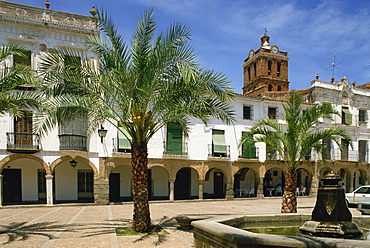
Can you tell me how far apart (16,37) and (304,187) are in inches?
973

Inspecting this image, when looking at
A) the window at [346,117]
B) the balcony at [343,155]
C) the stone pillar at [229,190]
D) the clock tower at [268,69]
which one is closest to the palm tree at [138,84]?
the stone pillar at [229,190]

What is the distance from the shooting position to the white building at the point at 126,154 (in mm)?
18469

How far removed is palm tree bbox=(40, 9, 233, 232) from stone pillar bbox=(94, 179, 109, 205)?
405 inches

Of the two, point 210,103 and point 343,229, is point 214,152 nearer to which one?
point 210,103

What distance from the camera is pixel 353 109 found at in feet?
97.7

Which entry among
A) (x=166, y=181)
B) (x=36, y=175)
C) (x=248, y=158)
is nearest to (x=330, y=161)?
(x=248, y=158)

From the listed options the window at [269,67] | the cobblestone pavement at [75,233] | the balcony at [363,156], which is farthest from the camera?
the window at [269,67]


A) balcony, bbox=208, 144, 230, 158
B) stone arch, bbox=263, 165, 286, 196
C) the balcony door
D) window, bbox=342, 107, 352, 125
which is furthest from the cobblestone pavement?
window, bbox=342, 107, 352, 125

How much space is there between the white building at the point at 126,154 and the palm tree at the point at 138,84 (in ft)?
17.1

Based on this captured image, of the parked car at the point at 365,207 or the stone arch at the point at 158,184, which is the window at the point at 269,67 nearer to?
the stone arch at the point at 158,184

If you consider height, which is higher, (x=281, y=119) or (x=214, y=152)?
(x=281, y=119)

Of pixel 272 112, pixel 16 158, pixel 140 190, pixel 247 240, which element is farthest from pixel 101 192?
pixel 247 240

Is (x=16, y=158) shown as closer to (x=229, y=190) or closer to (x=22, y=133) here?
(x=22, y=133)

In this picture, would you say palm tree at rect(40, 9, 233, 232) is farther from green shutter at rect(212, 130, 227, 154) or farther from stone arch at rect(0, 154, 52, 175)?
green shutter at rect(212, 130, 227, 154)
